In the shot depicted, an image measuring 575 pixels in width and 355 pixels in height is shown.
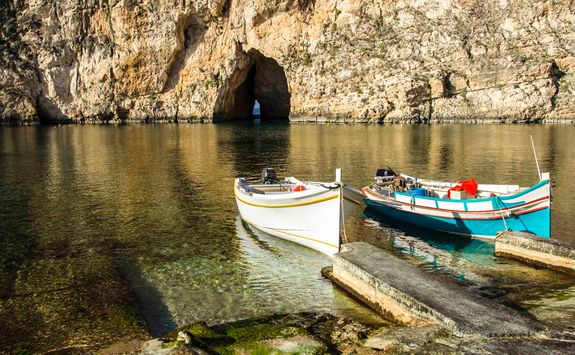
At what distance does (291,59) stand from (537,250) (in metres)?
78.7

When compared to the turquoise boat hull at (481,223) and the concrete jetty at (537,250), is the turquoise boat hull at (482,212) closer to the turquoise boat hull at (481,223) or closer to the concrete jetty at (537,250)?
the turquoise boat hull at (481,223)

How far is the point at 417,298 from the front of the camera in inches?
392

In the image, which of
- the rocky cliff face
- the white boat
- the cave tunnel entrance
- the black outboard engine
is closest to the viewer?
the white boat

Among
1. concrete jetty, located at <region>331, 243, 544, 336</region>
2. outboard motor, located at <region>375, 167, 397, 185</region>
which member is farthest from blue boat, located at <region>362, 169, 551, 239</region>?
concrete jetty, located at <region>331, 243, 544, 336</region>

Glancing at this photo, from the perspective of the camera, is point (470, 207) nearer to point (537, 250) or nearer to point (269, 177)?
point (537, 250)

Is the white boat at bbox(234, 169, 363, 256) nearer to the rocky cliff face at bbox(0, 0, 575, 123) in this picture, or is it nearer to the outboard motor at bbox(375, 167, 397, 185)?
the outboard motor at bbox(375, 167, 397, 185)

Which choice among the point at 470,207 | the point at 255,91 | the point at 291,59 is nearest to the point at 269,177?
the point at 470,207

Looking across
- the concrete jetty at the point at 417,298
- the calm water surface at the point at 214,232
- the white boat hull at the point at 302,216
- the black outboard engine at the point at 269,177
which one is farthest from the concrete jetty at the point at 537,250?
the black outboard engine at the point at 269,177

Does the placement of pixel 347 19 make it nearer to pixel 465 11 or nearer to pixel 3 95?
pixel 465 11

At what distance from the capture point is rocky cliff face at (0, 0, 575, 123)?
78.3 m

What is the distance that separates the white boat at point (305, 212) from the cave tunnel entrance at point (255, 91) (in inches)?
3053

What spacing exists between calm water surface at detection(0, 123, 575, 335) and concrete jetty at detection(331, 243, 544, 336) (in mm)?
533

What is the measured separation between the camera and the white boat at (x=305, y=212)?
14.8 metres

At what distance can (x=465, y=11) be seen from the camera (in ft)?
270
